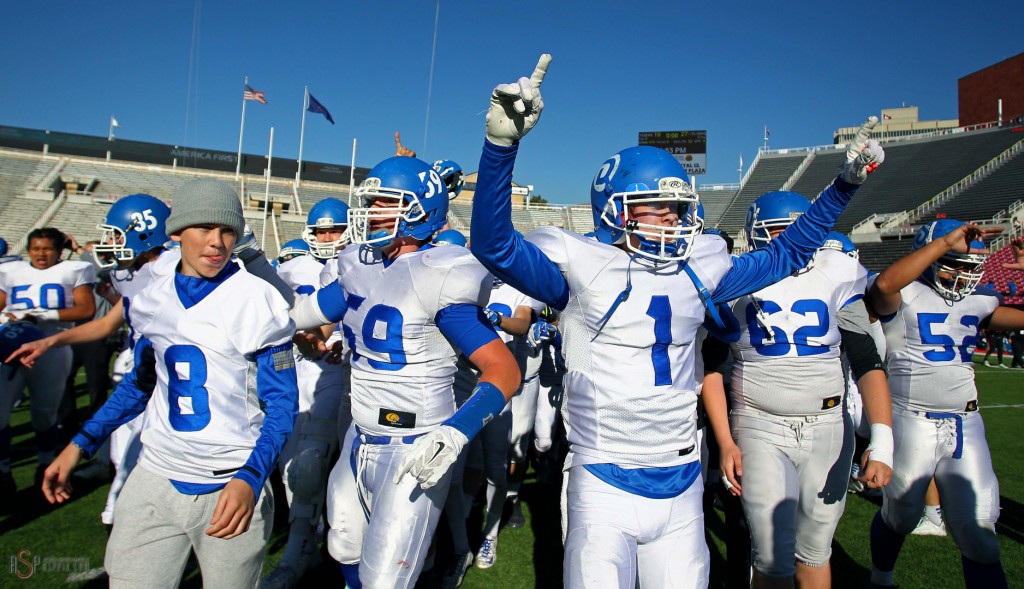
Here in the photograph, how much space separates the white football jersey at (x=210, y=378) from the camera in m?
2.37

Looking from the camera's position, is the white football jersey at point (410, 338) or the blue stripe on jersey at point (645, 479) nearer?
the blue stripe on jersey at point (645, 479)

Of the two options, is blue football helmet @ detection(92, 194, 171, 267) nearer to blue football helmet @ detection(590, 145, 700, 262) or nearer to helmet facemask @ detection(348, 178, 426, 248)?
helmet facemask @ detection(348, 178, 426, 248)

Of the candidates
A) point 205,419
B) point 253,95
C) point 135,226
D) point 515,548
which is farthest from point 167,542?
point 253,95

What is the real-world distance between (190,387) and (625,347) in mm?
1611

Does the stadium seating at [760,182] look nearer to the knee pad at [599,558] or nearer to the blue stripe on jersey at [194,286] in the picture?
the knee pad at [599,558]

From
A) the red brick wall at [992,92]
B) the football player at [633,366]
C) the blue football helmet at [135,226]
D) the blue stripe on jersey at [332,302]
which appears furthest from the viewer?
the red brick wall at [992,92]

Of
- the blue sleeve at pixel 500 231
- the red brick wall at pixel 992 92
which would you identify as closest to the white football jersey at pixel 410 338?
the blue sleeve at pixel 500 231

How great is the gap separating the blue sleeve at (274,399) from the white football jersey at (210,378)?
0.09 ft

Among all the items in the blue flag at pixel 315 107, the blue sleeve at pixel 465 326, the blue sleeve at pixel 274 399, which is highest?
the blue flag at pixel 315 107

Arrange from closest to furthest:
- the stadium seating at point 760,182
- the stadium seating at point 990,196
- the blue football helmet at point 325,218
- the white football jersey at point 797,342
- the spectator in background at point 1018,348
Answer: the white football jersey at point 797,342
the blue football helmet at point 325,218
the spectator in background at point 1018,348
the stadium seating at point 990,196
the stadium seating at point 760,182

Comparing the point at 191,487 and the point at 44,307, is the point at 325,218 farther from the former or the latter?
the point at 191,487

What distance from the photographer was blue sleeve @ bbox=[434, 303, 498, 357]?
255 cm

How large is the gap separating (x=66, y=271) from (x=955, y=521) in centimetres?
679

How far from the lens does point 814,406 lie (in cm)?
323
